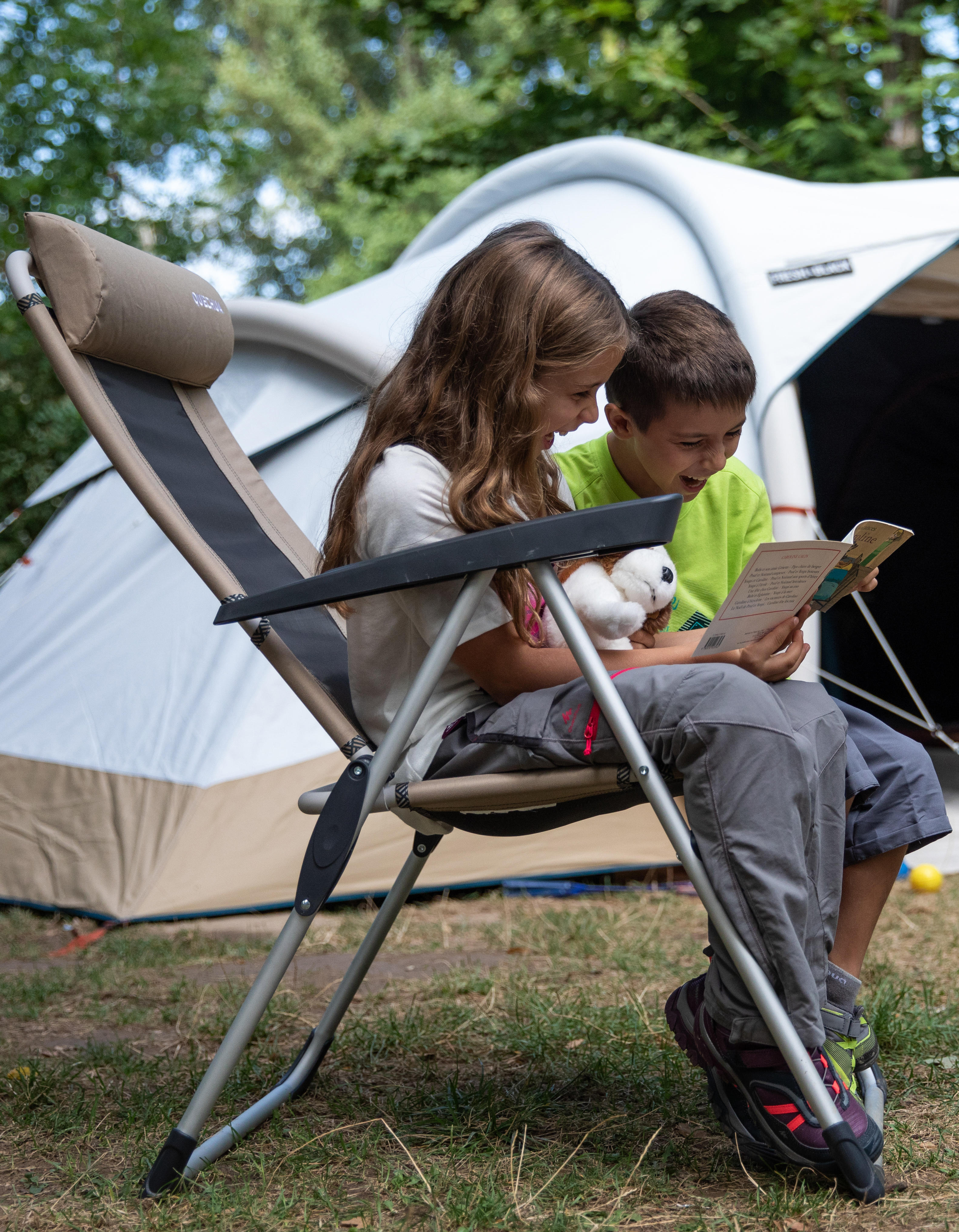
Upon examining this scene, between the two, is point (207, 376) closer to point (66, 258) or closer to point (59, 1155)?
point (66, 258)

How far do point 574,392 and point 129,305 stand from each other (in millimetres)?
681

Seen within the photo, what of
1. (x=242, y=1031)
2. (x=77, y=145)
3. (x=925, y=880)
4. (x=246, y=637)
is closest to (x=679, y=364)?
(x=242, y=1031)

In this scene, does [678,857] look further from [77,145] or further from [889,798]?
[77,145]

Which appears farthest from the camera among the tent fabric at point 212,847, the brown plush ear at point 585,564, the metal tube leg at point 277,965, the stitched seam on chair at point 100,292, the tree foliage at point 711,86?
the tree foliage at point 711,86

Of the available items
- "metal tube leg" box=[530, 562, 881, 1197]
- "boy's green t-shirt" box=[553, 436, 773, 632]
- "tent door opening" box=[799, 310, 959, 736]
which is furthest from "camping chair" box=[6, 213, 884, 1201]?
"tent door opening" box=[799, 310, 959, 736]

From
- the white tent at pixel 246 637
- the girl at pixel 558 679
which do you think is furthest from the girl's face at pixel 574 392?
the white tent at pixel 246 637

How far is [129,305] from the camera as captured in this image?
170cm

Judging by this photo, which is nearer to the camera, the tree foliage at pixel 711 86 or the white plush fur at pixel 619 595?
the white plush fur at pixel 619 595

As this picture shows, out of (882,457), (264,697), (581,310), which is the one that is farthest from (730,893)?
(882,457)

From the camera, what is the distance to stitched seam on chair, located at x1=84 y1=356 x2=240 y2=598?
1.59 meters

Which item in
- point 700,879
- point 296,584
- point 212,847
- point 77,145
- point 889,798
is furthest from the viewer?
point 77,145

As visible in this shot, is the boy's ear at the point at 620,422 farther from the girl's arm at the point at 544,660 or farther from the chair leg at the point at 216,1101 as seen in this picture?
the chair leg at the point at 216,1101

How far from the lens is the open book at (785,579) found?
127cm

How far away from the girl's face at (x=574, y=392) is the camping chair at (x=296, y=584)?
292 mm
